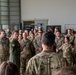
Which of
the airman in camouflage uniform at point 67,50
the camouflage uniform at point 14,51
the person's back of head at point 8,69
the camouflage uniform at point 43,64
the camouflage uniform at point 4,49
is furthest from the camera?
the camouflage uniform at point 4,49

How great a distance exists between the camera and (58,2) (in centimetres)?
1819

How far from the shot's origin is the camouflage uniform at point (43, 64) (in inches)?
113

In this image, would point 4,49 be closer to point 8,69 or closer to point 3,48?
point 3,48

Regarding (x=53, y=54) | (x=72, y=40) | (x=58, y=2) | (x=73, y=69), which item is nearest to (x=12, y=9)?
Answer: (x=58, y=2)

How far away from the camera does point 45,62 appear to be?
2.90 metres

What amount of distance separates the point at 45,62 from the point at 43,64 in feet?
0.11

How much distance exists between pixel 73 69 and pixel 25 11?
17156mm

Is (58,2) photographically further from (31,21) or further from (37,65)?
(37,65)

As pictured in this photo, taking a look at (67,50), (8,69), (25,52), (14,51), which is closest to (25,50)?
(25,52)

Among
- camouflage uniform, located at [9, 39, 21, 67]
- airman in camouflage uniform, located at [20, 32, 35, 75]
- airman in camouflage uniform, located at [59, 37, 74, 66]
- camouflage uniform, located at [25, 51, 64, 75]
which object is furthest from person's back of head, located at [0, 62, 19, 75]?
airman in camouflage uniform, located at [20, 32, 35, 75]

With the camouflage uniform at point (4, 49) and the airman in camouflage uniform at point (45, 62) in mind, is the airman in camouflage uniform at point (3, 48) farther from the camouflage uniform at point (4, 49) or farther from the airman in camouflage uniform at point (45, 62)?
the airman in camouflage uniform at point (45, 62)

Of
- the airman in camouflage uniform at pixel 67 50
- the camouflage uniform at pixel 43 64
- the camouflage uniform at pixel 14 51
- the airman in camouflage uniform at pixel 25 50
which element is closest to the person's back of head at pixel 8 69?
the camouflage uniform at pixel 43 64

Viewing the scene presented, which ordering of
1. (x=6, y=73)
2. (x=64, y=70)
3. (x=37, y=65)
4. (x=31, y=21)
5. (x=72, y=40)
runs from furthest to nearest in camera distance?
(x=31, y=21), (x=72, y=40), (x=37, y=65), (x=6, y=73), (x=64, y=70)

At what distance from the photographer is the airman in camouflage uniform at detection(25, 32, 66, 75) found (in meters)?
2.87
